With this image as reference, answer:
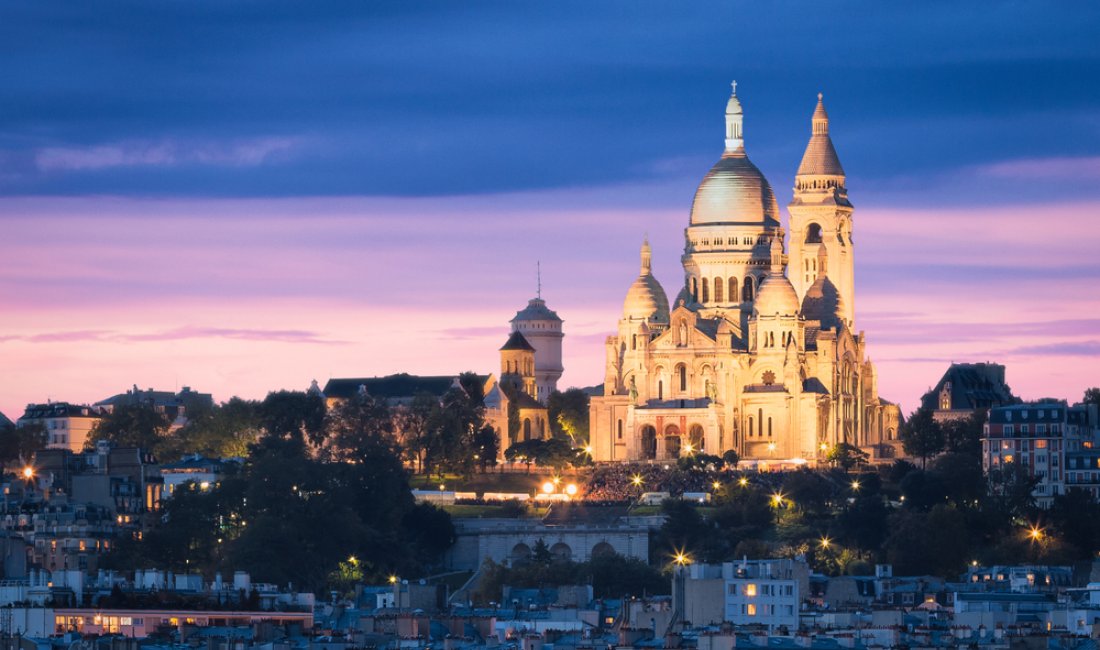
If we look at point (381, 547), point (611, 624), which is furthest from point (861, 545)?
point (611, 624)

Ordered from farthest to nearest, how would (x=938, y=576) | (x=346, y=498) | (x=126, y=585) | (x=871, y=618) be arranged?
(x=346, y=498), (x=938, y=576), (x=126, y=585), (x=871, y=618)

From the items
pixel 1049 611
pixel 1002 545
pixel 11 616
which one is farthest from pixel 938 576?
pixel 11 616

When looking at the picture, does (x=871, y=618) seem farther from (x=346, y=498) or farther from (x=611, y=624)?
(x=346, y=498)

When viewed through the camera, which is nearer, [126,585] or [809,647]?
[809,647]

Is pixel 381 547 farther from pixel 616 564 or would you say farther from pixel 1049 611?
pixel 1049 611

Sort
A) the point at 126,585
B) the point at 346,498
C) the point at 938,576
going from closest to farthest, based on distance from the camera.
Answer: the point at 126,585 < the point at 938,576 < the point at 346,498

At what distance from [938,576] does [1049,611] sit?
50.8m

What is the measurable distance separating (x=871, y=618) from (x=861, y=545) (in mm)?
68120

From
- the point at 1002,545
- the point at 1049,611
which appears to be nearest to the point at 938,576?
the point at 1002,545

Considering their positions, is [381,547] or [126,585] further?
[381,547]

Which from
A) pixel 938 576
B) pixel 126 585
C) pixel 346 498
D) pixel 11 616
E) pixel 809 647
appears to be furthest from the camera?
pixel 346 498

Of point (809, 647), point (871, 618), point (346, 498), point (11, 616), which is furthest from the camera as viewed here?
point (346, 498)

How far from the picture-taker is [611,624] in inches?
5433

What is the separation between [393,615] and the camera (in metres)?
136
